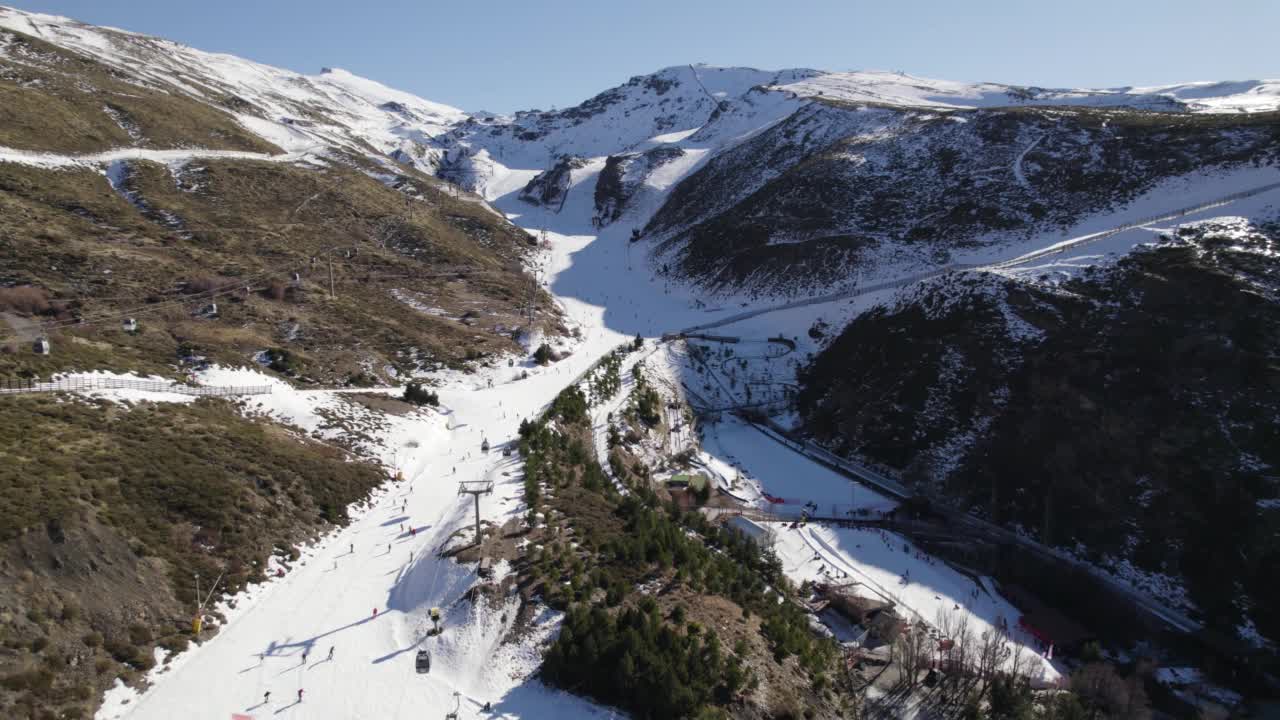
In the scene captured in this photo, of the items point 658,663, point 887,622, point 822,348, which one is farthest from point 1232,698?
point 822,348

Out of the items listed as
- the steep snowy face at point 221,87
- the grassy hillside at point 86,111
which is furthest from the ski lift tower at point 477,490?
the steep snowy face at point 221,87

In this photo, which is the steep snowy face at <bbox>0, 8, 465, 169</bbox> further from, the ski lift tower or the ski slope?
the ski lift tower

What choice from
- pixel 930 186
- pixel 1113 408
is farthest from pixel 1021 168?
pixel 1113 408

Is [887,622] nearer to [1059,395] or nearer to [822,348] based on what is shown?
[1059,395]

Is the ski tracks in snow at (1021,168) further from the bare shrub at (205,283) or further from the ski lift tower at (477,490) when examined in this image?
the bare shrub at (205,283)

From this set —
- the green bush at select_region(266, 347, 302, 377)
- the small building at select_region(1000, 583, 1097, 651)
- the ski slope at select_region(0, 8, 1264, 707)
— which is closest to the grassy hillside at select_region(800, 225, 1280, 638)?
the small building at select_region(1000, 583, 1097, 651)

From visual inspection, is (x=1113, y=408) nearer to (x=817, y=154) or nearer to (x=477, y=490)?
(x=477, y=490)

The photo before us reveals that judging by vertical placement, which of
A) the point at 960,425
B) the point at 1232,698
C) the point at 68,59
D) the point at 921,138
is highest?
the point at 68,59
